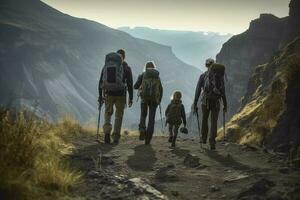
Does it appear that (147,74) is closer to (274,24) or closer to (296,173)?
(296,173)

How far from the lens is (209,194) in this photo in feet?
20.8

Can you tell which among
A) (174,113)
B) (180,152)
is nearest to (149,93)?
(174,113)

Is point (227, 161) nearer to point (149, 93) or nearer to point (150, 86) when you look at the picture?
point (149, 93)

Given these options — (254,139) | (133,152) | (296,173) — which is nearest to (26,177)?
(296,173)

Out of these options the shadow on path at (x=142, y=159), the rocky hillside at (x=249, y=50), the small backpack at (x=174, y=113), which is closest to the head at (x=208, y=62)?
the small backpack at (x=174, y=113)

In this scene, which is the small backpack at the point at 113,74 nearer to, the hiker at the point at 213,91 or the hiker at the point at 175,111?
the hiker at the point at 175,111

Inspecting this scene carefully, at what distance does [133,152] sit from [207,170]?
2.84 meters

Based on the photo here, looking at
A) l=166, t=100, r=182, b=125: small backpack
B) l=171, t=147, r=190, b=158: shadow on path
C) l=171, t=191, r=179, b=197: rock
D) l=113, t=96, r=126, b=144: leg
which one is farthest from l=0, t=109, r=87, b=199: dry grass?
l=166, t=100, r=182, b=125: small backpack

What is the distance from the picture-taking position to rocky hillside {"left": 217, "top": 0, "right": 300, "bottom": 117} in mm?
163250

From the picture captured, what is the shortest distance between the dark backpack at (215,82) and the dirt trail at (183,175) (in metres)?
1.71

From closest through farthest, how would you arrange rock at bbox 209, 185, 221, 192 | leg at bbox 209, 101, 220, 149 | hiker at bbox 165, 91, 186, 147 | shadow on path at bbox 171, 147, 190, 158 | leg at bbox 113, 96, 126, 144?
1. rock at bbox 209, 185, 221, 192
2. shadow on path at bbox 171, 147, 190, 158
3. leg at bbox 209, 101, 220, 149
4. leg at bbox 113, 96, 126, 144
5. hiker at bbox 165, 91, 186, 147

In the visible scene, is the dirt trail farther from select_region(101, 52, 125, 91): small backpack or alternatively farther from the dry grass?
select_region(101, 52, 125, 91): small backpack

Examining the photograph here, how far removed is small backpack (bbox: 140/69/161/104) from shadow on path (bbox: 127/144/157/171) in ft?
5.58

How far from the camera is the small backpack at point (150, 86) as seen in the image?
12781 millimetres
